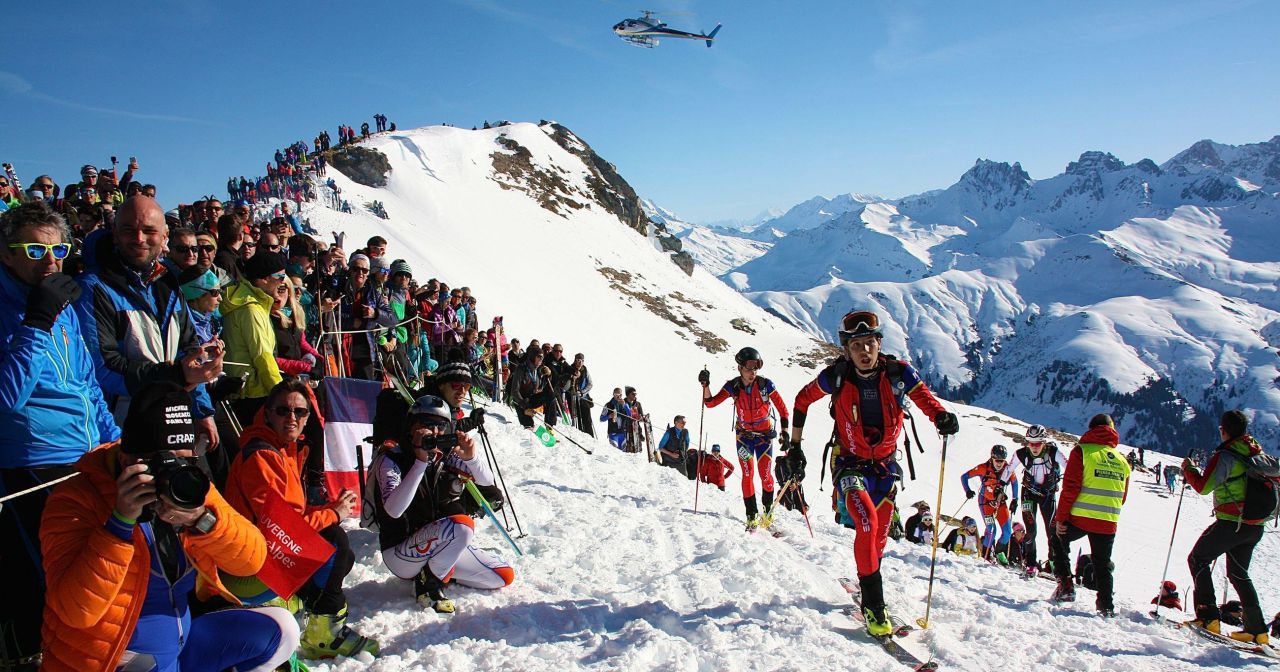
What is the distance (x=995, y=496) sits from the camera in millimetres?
11359

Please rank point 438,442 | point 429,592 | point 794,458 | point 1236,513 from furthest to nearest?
point 1236,513 < point 794,458 < point 429,592 < point 438,442

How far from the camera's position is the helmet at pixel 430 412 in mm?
4371

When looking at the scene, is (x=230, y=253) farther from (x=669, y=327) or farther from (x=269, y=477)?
(x=669, y=327)

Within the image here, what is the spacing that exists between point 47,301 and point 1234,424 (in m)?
10.2

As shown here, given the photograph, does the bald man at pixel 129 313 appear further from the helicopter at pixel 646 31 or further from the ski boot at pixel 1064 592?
the helicopter at pixel 646 31

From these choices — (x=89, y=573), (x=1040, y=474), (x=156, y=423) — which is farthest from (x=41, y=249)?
(x=1040, y=474)

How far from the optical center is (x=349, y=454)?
217 inches

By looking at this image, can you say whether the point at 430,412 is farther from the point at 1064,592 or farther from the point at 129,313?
the point at 1064,592

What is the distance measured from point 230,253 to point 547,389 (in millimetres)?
8222

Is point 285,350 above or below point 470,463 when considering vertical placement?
above

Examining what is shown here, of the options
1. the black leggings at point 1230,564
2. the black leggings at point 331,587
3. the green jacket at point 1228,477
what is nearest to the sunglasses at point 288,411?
the black leggings at point 331,587

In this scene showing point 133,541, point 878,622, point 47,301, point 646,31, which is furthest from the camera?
point 646,31

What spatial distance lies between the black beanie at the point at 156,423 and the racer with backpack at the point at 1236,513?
27.6 ft

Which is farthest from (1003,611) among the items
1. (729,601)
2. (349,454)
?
(349,454)
